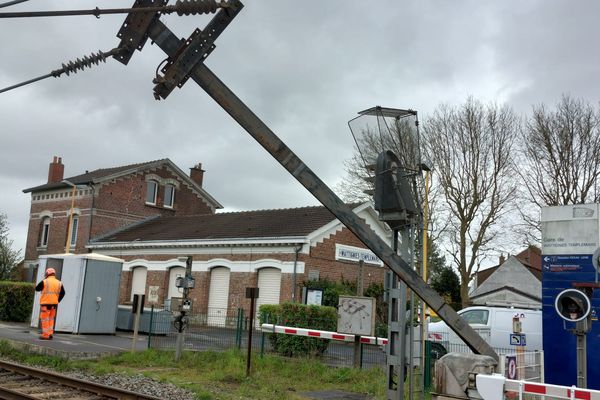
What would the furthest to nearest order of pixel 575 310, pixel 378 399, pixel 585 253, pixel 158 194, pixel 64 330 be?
pixel 158 194, pixel 64 330, pixel 585 253, pixel 378 399, pixel 575 310

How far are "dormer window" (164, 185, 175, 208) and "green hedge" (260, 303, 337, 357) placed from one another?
23.8m

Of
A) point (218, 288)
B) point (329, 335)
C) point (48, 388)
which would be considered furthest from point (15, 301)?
point (329, 335)

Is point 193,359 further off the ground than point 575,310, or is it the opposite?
point 575,310

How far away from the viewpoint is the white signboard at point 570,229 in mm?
11977

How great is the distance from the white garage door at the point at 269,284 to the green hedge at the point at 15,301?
916cm

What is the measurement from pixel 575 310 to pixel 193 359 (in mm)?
9092

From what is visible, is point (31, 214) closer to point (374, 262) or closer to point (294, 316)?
point (374, 262)

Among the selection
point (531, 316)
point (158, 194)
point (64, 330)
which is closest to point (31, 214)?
point (158, 194)

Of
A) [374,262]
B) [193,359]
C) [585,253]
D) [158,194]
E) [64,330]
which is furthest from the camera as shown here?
[158,194]

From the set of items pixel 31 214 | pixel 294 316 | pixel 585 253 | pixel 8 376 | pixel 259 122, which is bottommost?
pixel 8 376

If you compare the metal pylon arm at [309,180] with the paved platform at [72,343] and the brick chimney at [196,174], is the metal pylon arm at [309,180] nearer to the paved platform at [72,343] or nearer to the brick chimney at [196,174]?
the paved platform at [72,343]

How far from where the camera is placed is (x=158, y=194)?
38.2m

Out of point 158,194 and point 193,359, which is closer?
point 193,359

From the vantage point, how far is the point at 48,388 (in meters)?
9.98
